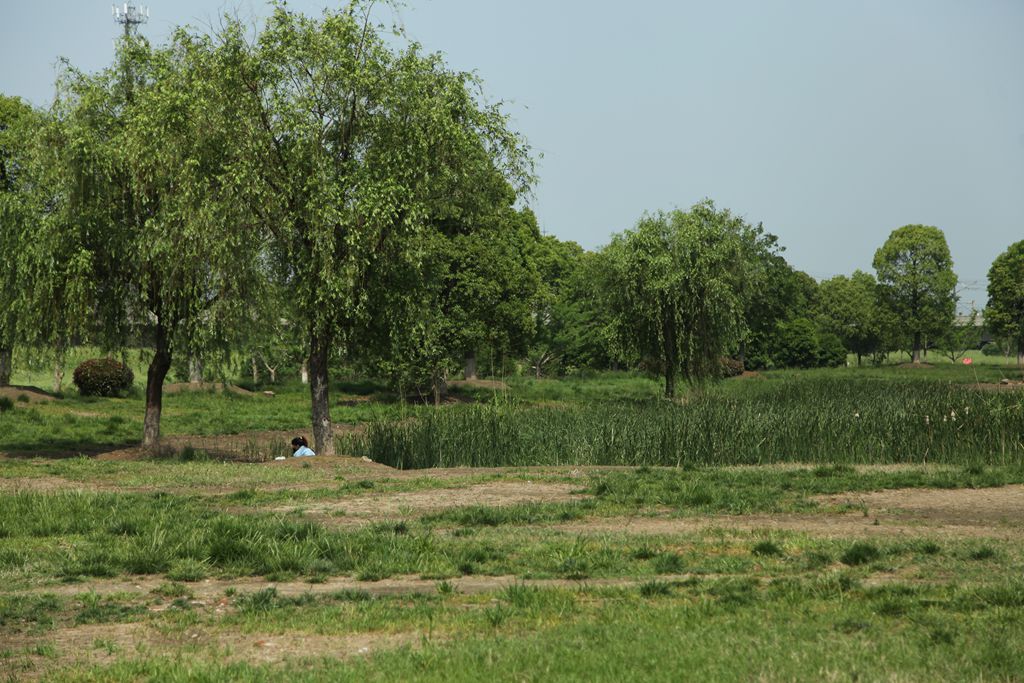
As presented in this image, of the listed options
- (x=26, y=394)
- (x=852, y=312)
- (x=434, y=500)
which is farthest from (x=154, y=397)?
(x=852, y=312)

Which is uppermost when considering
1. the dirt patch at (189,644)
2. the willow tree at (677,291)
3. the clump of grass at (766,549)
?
the willow tree at (677,291)

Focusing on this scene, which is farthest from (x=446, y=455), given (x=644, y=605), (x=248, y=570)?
(x=644, y=605)

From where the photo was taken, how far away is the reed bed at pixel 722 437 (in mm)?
22984

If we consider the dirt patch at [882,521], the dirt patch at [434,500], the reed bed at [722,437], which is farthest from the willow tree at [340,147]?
the dirt patch at [882,521]

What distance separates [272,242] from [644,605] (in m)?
17.7

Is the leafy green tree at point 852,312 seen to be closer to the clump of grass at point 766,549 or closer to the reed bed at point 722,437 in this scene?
the reed bed at point 722,437

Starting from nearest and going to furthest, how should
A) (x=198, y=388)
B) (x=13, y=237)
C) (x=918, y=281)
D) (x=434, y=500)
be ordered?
1. (x=434, y=500)
2. (x=13, y=237)
3. (x=198, y=388)
4. (x=918, y=281)

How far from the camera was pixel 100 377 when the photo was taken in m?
43.9

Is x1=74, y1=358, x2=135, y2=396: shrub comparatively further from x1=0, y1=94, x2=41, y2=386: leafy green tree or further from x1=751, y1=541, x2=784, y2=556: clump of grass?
x1=751, y1=541, x2=784, y2=556: clump of grass

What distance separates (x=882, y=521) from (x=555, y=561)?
529 centimetres

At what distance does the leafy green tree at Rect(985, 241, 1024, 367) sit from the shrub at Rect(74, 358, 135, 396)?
64.1 meters

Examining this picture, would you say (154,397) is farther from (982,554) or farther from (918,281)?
(918,281)

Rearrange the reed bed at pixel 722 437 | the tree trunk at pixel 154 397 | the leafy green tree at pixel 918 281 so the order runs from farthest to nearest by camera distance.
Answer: the leafy green tree at pixel 918 281 < the tree trunk at pixel 154 397 < the reed bed at pixel 722 437

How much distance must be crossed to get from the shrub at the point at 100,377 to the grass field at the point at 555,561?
68.4ft
